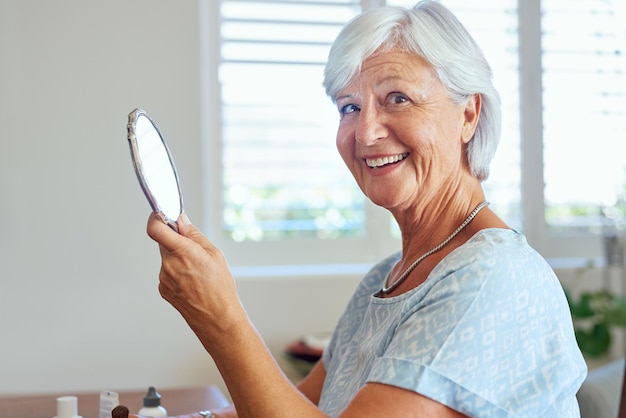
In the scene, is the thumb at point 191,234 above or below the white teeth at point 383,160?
below

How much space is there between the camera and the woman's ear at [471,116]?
51.6 inches

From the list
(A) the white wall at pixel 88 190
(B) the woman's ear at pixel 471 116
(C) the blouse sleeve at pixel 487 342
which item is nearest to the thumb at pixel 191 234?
(C) the blouse sleeve at pixel 487 342

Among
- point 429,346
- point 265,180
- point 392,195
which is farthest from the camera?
point 265,180

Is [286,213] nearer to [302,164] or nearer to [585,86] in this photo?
[302,164]

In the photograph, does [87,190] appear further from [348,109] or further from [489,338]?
[489,338]

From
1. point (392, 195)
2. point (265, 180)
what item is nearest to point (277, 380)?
point (392, 195)

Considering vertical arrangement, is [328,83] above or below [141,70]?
below

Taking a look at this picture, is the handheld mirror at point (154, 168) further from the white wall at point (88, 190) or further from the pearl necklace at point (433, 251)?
the white wall at point (88, 190)

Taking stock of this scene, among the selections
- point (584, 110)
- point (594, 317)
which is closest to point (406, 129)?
point (594, 317)

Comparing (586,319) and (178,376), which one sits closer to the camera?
(178,376)

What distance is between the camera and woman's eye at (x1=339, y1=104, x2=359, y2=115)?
1.32 meters

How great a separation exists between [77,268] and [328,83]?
4.87ft

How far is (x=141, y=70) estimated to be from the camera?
260cm

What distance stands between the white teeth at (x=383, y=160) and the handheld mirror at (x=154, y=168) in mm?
324
